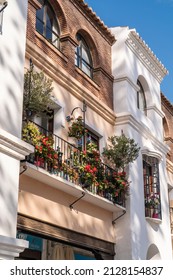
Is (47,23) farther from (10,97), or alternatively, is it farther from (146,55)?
(10,97)

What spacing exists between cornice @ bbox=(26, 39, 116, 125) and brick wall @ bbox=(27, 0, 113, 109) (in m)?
0.35

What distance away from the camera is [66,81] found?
41.2ft

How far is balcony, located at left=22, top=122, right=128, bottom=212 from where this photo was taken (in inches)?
394

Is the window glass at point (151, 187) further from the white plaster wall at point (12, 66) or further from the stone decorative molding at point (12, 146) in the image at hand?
the white plaster wall at point (12, 66)

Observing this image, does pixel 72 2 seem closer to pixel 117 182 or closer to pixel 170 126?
pixel 117 182

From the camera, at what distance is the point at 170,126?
2070 centimetres

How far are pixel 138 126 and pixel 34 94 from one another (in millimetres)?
5573

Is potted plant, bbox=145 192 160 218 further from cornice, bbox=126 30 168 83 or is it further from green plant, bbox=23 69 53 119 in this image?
green plant, bbox=23 69 53 119

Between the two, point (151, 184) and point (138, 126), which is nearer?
point (138, 126)

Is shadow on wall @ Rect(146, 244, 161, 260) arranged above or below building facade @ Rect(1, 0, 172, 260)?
below

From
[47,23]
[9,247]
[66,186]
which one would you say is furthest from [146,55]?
[9,247]

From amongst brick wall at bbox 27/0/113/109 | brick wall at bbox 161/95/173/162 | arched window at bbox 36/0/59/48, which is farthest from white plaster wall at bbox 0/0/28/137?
brick wall at bbox 161/95/173/162

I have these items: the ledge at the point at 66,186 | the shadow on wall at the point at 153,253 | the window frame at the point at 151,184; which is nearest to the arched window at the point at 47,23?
the ledge at the point at 66,186
